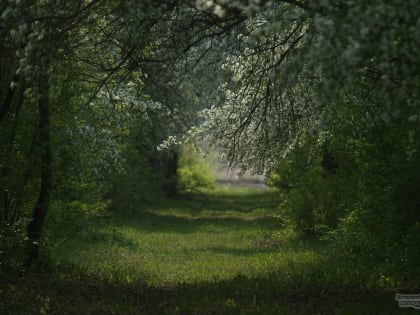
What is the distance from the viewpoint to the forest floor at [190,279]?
408 inches

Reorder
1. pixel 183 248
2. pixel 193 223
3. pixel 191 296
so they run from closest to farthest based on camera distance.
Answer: pixel 191 296 < pixel 183 248 < pixel 193 223

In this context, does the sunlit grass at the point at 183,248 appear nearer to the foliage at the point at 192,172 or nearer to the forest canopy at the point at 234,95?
the forest canopy at the point at 234,95

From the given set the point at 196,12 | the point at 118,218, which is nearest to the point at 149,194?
the point at 118,218

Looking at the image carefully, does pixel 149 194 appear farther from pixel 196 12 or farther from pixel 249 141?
pixel 196 12

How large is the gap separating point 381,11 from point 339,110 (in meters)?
4.86

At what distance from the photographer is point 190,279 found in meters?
13.9

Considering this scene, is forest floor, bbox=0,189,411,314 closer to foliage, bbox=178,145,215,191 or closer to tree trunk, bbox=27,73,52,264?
tree trunk, bbox=27,73,52,264

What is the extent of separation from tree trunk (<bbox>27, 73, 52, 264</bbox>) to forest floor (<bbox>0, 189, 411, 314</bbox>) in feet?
1.91

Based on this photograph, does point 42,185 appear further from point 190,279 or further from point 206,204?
point 206,204

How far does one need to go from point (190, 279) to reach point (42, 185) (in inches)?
134

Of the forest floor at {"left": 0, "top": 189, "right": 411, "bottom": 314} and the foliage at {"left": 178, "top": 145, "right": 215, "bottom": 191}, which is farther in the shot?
the foliage at {"left": 178, "top": 145, "right": 215, "bottom": 191}

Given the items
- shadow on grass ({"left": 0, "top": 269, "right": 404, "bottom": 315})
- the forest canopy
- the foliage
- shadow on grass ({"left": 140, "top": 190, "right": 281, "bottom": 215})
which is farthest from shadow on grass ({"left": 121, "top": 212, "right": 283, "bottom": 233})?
shadow on grass ({"left": 0, "top": 269, "right": 404, "bottom": 315})

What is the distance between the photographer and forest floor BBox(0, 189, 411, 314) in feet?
34.0

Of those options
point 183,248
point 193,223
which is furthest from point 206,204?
point 183,248
